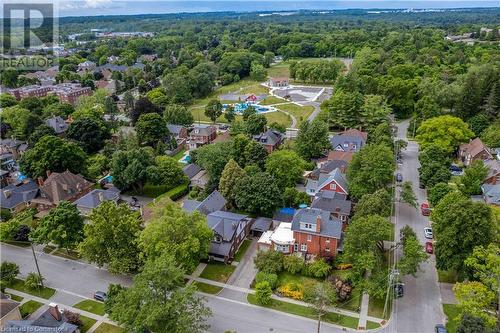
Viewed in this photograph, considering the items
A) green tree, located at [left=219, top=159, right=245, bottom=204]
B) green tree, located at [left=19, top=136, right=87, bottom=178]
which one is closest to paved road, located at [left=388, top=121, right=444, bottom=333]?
green tree, located at [left=219, top=159, right=245, bottom=204]

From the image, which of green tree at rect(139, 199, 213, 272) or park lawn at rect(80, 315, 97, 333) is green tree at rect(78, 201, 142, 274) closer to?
green tree at rect(139, 199, 213, 272)

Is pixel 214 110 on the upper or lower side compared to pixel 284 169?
upper

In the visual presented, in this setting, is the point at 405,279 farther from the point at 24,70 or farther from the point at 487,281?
the point at 24,70

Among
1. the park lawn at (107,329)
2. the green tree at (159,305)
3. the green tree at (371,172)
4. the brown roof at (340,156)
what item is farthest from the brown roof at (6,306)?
the brown roof at (340,156)

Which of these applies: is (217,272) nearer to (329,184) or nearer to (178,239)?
(178,239)

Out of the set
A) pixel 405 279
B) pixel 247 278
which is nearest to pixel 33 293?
pixel 247 278

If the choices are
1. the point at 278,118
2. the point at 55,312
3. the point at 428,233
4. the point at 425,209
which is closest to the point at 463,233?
the point at 428,233

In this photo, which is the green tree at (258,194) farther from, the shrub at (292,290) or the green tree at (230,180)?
the shrub at (292,290)
